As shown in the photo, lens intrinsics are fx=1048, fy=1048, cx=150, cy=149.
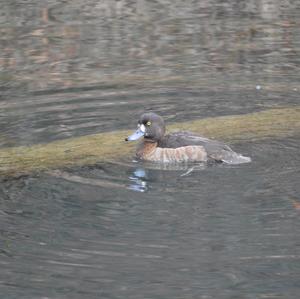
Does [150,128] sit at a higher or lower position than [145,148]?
higher

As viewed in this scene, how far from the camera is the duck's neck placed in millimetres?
10867

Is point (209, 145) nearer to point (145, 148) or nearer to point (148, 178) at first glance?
point (145, 148)

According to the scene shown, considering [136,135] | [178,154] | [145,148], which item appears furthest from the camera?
[136,135]

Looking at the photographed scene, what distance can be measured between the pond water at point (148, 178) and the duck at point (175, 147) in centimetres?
15

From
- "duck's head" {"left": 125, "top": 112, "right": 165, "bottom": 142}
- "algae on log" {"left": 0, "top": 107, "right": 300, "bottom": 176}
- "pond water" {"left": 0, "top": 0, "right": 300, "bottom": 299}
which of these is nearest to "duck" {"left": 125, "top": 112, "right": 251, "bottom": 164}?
"duck's head" {"left": 125, "top": 112, "right": 165, "bottom": 142}

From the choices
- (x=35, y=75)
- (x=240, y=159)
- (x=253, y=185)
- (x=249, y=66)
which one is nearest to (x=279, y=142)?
(x=240, y=159)

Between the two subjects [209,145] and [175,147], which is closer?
[209,145]

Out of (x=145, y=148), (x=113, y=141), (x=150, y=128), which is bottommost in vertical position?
(x=113, y=141)

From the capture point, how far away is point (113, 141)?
11422 mm

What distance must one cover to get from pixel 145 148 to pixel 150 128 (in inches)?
9.2

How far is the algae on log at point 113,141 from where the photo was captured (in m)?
10.6

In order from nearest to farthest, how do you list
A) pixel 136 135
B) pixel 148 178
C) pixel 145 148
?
pixel 148 178
pixel 145 148
pixel 136 135

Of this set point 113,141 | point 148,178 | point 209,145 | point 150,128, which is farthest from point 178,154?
point 113,141

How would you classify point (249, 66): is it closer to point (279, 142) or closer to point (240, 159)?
point (279, 142)
